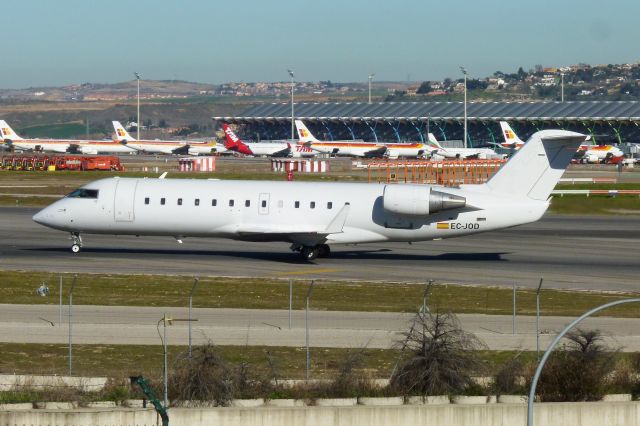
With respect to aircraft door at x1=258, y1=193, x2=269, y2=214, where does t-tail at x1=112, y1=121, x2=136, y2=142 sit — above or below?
above

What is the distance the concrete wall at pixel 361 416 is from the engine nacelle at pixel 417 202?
22.8 m

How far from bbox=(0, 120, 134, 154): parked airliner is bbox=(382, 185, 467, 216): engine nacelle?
146m

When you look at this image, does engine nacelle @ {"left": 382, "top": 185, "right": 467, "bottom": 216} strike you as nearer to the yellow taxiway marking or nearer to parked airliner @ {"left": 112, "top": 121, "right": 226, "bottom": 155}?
the yellow taxiway marking

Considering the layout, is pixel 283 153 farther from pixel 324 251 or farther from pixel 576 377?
pixel 576 377

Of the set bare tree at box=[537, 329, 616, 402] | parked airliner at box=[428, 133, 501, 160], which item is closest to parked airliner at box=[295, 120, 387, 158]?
parked airliner at box=[428, 133, 501, 160]

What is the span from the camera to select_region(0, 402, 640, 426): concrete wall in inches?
908

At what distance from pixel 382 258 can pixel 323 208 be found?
14.5 ft

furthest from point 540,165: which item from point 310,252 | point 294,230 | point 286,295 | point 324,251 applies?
point 286,295

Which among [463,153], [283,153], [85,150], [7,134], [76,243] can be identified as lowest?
[76,243]

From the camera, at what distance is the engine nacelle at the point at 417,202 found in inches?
1857

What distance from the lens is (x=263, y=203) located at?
156 feet

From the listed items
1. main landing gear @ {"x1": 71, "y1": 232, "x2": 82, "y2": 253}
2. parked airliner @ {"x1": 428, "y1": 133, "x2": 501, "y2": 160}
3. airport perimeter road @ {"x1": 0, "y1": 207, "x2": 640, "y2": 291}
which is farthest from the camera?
parked airliner @ {"x1": 428, "y1": 133, "x2": 501, "y2": 160}

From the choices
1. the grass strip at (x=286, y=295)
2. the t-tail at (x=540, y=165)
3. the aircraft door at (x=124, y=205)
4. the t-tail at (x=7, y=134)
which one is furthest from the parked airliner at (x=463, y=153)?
the grass strip at (x=286, y=295)

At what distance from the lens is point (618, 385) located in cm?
2686
